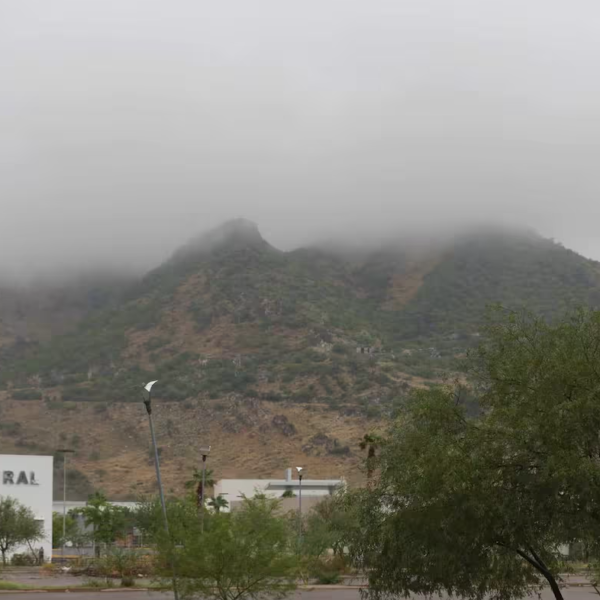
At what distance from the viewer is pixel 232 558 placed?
2489cm

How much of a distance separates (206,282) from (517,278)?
50.8 metres

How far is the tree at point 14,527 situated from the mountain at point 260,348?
38.4 meters

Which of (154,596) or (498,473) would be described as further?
(154,596)

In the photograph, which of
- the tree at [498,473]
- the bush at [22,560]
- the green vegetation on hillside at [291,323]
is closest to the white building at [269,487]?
the green vegetation on hillside at [291,323]

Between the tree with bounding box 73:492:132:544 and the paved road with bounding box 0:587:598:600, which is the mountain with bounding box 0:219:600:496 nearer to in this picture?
the tree with bounding box 73:492:132:544

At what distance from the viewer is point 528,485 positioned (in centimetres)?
1972

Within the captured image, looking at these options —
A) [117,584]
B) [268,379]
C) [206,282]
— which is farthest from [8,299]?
[117,584]

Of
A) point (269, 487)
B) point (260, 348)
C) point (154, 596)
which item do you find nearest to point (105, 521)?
point (269, 487)

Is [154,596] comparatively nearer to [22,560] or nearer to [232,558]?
[232,558]

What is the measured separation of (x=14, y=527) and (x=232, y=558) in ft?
174

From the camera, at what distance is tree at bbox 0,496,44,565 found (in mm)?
73188

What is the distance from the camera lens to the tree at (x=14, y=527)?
73.2 meters

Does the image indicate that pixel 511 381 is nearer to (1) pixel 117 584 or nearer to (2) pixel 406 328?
(1) pixel 117 584

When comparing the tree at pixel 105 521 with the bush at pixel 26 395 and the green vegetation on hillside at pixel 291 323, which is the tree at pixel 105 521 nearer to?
the green vegetation on hillside at pixel 291 323
